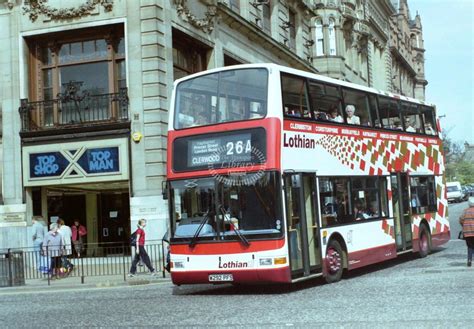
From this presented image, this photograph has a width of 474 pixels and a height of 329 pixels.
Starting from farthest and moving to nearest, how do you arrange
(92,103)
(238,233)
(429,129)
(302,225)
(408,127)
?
1. (92,103)
2. (429,129)
3. (408,127)
4. (302,225)
5. (238,233)

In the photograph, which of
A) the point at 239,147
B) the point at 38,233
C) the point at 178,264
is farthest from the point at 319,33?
the point at 178,264

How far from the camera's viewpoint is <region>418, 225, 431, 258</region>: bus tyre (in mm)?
18656

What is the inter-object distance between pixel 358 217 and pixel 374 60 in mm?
46770

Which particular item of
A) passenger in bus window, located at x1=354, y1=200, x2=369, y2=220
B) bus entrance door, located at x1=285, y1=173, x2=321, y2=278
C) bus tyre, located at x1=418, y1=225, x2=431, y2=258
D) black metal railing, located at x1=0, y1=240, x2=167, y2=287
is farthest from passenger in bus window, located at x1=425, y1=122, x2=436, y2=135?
black metal railing, located at x1=0, y1=240, x2=167, y2=287

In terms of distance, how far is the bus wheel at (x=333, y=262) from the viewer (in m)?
14.1

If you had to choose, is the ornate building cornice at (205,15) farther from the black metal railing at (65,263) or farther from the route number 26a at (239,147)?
the route number 26a at (239,147)

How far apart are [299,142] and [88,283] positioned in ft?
25.0

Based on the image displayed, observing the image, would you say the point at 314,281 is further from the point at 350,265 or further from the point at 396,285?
the point at 396,285

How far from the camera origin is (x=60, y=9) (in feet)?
73.9

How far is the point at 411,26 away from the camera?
108 metres

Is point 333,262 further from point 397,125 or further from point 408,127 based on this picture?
point 408,127

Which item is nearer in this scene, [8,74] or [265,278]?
[265,278]

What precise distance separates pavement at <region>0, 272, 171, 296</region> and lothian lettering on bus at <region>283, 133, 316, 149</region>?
6.00 metres

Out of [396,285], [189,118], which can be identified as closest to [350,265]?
[396,285]
